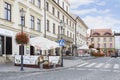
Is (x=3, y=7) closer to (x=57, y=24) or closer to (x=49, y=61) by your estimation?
(x=49, y=61)

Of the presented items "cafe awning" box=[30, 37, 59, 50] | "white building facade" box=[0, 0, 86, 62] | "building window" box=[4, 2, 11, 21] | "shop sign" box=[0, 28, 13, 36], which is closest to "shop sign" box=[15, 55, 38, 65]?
"cafe awning" box=[30, 37, 59, 50]

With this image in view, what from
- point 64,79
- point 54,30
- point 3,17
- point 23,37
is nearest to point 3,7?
point 3,17

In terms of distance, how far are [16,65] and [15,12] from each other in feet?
22.1

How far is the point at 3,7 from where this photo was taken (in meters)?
26.2

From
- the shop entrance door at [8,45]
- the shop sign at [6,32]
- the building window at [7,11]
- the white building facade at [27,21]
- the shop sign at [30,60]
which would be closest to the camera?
the shop sign at [30,60]

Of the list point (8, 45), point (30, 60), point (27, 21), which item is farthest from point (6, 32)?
point (27, 21)

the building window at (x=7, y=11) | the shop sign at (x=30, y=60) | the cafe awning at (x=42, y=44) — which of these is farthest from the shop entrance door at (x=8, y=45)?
the shop sign at (x=30, y=60)

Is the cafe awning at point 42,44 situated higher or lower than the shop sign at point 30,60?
higher

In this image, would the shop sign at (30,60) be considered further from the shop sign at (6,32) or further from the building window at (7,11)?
the building window at (7,11)

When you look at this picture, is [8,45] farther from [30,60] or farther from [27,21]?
[27,21]

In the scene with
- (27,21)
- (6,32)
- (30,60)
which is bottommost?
(30,60)

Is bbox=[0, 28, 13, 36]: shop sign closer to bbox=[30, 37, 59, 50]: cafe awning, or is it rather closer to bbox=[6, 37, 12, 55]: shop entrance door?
bbox=[6, 37, 12, 55]: shop entrance door

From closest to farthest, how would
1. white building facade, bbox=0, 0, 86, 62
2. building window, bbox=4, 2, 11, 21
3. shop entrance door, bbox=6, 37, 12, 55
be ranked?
white building facade, bbox=0, 0, 86, 62
building window, bbox=4, 2, 11, 21
shop entrance door, bbox=6, 37, 12, 55

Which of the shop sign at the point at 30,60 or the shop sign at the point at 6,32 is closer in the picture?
the shop sign at the point at 30,60
